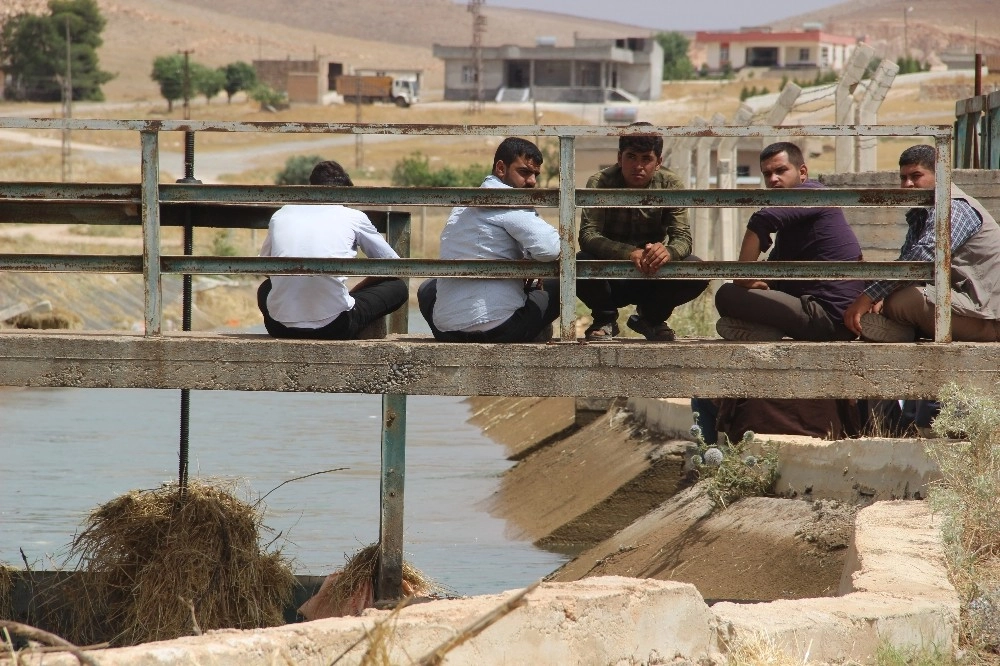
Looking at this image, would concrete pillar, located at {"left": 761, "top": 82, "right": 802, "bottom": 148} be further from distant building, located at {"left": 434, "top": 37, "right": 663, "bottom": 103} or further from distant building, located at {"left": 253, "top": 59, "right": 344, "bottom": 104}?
distant building, located at {"left": 253, "top": 59, "right": 344, "bottom": 104}

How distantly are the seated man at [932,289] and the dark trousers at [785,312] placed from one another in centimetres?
13

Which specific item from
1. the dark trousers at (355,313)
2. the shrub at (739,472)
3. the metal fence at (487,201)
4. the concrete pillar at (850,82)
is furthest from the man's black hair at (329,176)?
the concrete pillar at (850,82)

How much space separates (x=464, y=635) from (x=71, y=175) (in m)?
51.6

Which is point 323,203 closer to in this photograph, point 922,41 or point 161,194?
point 161,194

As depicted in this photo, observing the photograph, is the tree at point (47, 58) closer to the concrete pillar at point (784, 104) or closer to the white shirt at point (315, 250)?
the concrete pillar at point (784, 104)

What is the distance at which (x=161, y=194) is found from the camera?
681 centimetres

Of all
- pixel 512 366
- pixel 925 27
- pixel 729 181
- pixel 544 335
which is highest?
pixel 925 27

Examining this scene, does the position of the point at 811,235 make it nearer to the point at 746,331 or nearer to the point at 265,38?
the point at 746,331

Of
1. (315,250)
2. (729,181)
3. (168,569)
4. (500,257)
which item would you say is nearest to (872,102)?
(729,181)

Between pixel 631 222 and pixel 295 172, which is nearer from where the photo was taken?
pixel 631 222

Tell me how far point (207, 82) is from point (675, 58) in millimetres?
46436

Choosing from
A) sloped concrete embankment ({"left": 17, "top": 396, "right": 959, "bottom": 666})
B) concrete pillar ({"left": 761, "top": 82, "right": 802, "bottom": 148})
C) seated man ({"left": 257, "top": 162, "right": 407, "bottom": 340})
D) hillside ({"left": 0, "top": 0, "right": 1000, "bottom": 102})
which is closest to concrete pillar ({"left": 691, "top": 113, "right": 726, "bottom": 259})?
concrete pillar ({"left": 761, "top": 82, "right": 802, "bottom": 148})

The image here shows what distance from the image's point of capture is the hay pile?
8.19 m

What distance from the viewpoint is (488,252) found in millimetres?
7008
